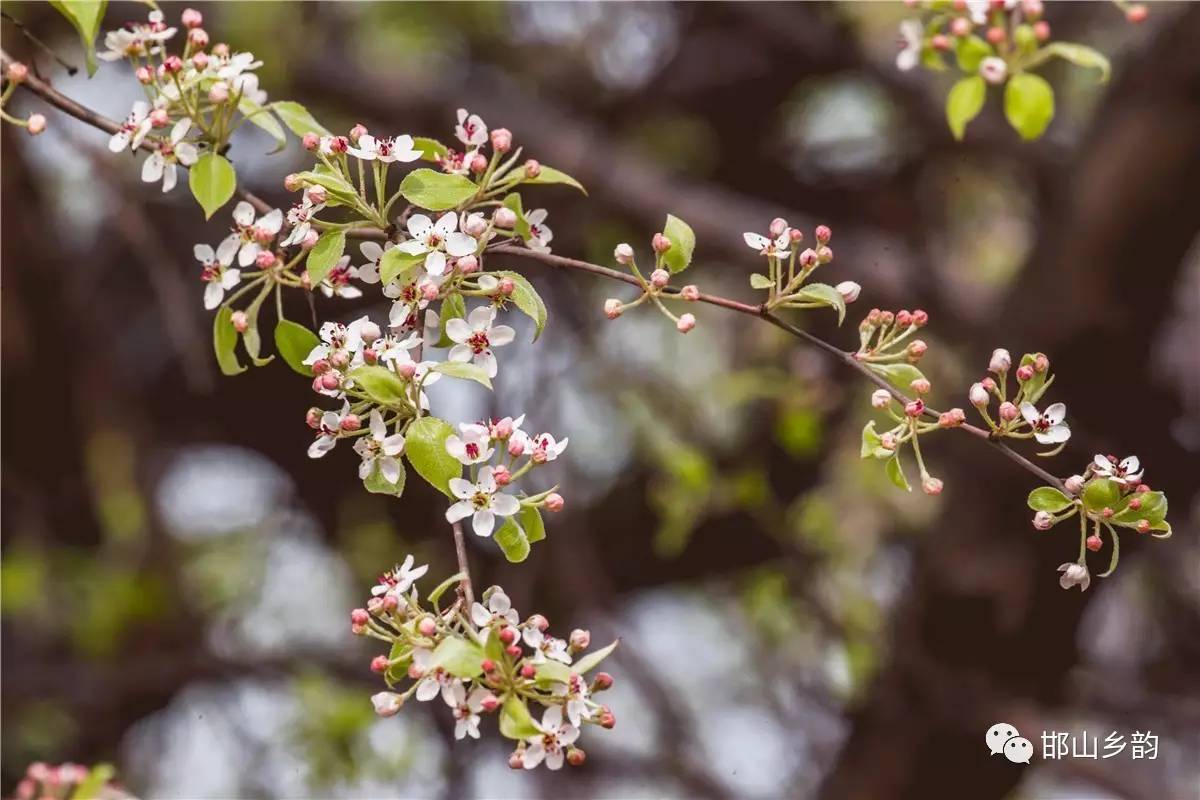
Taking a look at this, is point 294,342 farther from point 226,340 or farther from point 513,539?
point 513,539

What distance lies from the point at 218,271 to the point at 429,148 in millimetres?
202

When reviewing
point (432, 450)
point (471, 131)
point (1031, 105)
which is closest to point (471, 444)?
point (432, 450)

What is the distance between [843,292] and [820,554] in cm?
204

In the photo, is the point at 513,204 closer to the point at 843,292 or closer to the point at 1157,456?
the point at 843,292

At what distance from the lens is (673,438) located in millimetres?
2998

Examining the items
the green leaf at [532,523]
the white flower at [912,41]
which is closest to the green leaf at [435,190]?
the green leaf at [532,523]

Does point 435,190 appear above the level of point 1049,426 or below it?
above

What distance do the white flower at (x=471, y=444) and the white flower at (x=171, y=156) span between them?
0.35 m

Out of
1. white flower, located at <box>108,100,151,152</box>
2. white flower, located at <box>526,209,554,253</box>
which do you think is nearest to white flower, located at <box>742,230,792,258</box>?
white flower, located at <box>526,209,554,253</box>

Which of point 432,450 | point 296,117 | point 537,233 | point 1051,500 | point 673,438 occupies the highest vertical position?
point 296,117

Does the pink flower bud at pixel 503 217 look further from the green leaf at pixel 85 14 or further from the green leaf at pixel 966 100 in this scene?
the green leaf at pixel 966 100

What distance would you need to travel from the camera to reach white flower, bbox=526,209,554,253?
1.02 metres

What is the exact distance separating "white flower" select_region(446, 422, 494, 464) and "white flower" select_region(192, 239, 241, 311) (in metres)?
0.27

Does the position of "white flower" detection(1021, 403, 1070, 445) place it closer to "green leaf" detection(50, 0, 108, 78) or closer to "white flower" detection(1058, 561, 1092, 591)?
"white flower" detection(1058, 561, 1092, 591)
